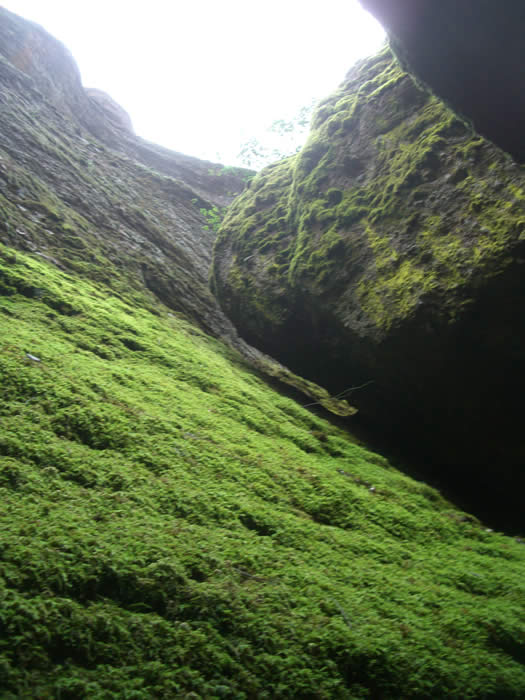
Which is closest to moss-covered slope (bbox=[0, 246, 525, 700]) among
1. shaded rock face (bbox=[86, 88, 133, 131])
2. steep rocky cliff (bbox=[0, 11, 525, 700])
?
steep rocky cliff (bbox=[0, 11, 525, 700])

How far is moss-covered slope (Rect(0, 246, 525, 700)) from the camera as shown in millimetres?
1999

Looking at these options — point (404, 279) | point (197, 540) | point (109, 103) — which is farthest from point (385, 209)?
point (109, 103)

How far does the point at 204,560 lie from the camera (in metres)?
2.61

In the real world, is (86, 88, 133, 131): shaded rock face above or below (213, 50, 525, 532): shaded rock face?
above

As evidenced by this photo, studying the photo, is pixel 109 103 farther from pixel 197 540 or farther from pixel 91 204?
pixel 197 540

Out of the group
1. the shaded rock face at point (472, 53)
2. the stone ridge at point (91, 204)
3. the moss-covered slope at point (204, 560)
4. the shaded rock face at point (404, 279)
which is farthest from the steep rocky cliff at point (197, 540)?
the shaded rock face at point (472, 53)

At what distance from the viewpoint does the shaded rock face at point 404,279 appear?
4926 millimetres

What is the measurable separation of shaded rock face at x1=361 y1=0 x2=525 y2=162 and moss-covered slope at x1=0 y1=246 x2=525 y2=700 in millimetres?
3545

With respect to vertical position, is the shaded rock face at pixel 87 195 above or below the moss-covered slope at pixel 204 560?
above

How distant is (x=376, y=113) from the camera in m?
7.10

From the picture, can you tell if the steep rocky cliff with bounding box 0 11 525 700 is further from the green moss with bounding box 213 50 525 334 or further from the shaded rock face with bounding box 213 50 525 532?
the green moss with bounding box 213 50 525 334

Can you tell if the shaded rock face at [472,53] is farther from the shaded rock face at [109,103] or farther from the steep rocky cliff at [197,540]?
the shaded rock face at [109,103]

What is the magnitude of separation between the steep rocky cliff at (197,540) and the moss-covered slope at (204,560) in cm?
1

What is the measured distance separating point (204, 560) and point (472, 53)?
12.7ft
